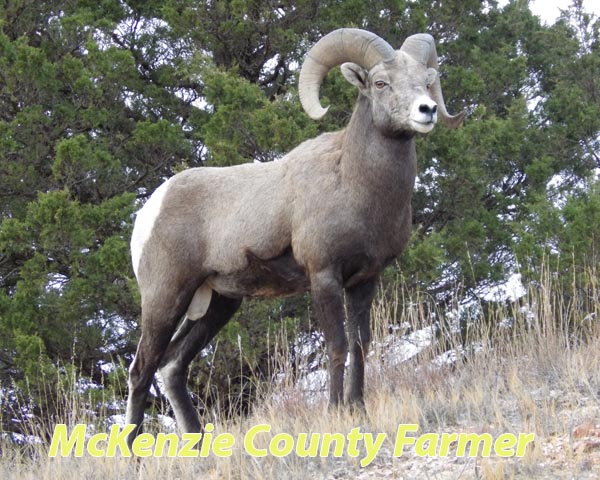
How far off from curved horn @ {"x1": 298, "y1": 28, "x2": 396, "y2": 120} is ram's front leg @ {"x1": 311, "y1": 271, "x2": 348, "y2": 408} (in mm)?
1019

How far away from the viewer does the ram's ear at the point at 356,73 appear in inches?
217

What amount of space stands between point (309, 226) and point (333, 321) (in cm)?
54

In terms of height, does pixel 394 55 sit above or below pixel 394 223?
above

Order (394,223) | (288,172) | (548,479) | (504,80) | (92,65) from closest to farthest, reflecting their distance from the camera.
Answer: (548,479) → (394,223) → (288,172) → (92,65) → (504,80)

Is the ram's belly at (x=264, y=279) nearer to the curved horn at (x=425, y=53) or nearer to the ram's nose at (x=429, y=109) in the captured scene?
the ram's nose at (x=429, y=109)

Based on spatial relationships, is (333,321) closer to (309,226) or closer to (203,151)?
(309,226)

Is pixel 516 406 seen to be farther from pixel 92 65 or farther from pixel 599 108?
pixel 599 108

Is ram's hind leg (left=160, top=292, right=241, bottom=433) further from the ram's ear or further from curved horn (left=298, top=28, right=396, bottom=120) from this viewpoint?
the ram's ear

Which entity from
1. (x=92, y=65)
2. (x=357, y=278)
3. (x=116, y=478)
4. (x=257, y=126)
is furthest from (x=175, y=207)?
(x=92, y=65)

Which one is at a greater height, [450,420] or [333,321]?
[333,321]

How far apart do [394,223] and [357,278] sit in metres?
0.37

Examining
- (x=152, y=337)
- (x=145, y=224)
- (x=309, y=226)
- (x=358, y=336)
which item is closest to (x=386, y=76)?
(x=309, y=226)

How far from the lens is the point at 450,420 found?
5375 millimetres

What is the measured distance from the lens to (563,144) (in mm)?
14633
